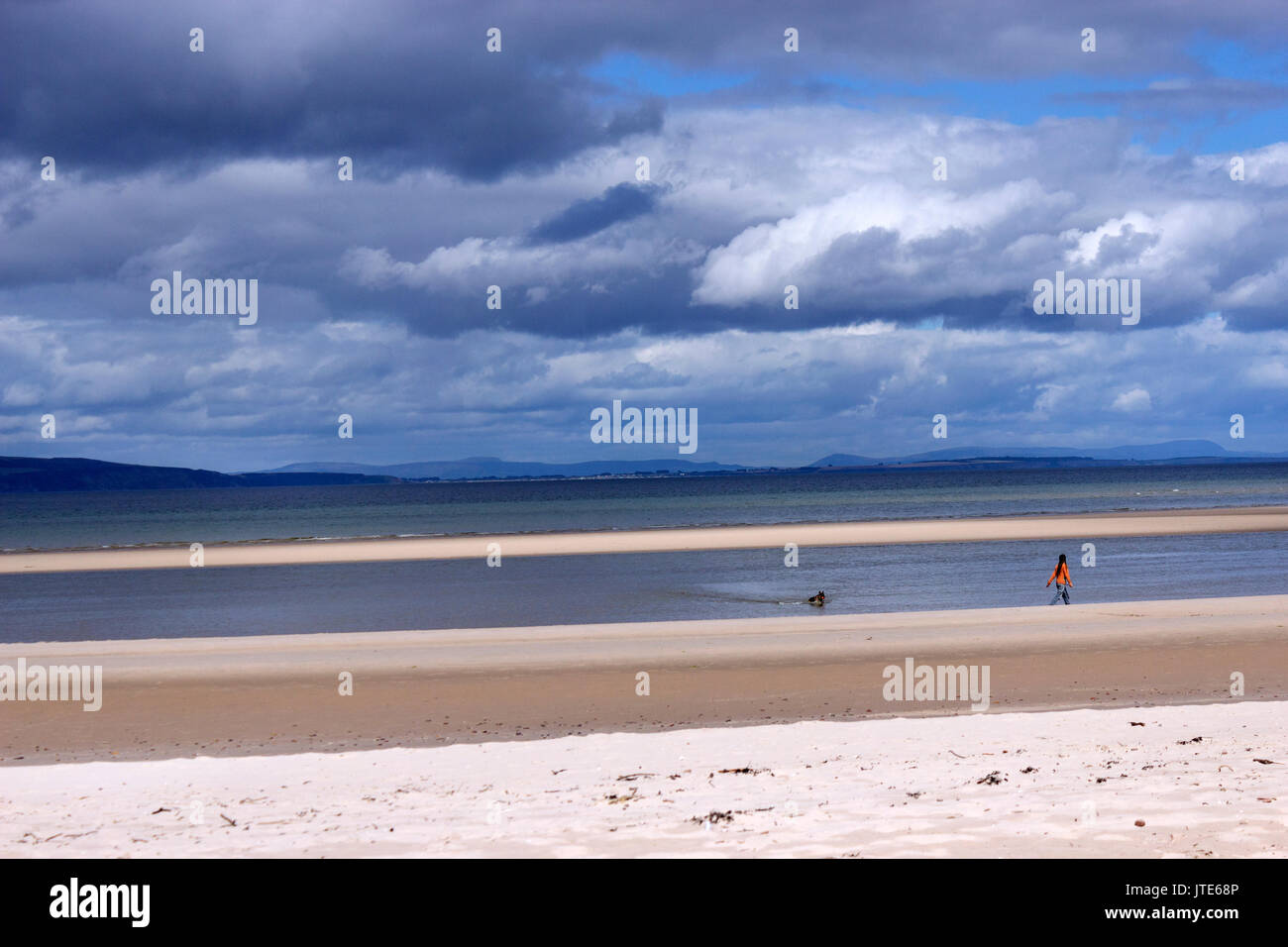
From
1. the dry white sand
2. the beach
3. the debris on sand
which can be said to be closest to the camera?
the dry white sand

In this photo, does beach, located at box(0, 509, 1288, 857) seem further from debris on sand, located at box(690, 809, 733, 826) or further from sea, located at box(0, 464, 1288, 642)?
sea, located at box(0, 464, 1288, 642)

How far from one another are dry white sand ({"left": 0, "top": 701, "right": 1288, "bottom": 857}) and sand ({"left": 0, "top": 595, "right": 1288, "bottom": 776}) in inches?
70.3

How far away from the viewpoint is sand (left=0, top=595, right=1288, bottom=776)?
14547 mm

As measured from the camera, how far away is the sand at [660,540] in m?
51.9

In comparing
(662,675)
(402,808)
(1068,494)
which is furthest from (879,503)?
(402,808)

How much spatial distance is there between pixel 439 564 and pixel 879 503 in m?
62.9

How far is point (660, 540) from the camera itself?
5969 cm

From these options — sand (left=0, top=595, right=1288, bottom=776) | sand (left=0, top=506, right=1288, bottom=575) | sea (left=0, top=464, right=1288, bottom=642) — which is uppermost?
sand (left=0, top=506, right=1288, bottom=575)

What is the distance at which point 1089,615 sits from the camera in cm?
2348

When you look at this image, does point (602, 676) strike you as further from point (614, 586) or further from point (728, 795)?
point (614, 586)

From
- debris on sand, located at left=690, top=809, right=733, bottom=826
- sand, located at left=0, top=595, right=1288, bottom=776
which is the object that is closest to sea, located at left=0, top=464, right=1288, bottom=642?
sand, located at left=0, top=595, right=1288, bottom=776

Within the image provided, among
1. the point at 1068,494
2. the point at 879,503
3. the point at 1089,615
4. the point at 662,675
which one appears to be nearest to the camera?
the point at 662,675
